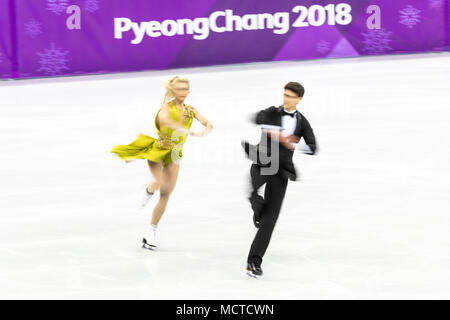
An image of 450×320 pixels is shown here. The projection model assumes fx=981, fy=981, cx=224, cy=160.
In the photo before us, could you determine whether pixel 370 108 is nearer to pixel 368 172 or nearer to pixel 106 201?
pixel 368 172

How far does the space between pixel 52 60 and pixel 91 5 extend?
1.24 meters

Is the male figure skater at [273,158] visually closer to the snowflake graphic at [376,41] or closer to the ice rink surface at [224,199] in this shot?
the ice rink surface at [224,199]

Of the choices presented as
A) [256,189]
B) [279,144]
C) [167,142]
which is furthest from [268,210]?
[167,142]

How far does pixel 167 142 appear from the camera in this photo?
27.6 feet

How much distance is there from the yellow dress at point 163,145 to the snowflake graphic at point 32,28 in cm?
973

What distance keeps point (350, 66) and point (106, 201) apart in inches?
388

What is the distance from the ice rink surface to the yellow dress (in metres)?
0.83

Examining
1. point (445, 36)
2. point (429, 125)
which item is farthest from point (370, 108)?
point (445, 36)

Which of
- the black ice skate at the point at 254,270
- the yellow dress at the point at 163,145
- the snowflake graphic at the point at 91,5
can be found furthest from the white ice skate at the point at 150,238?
the snowflake graphic at the point at 91,5

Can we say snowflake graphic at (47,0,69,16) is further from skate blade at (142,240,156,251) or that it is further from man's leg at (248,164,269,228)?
man's leg at (248,164,269,228)

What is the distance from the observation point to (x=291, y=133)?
25.6 ft

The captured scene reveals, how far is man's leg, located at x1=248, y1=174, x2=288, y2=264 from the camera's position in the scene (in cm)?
777
